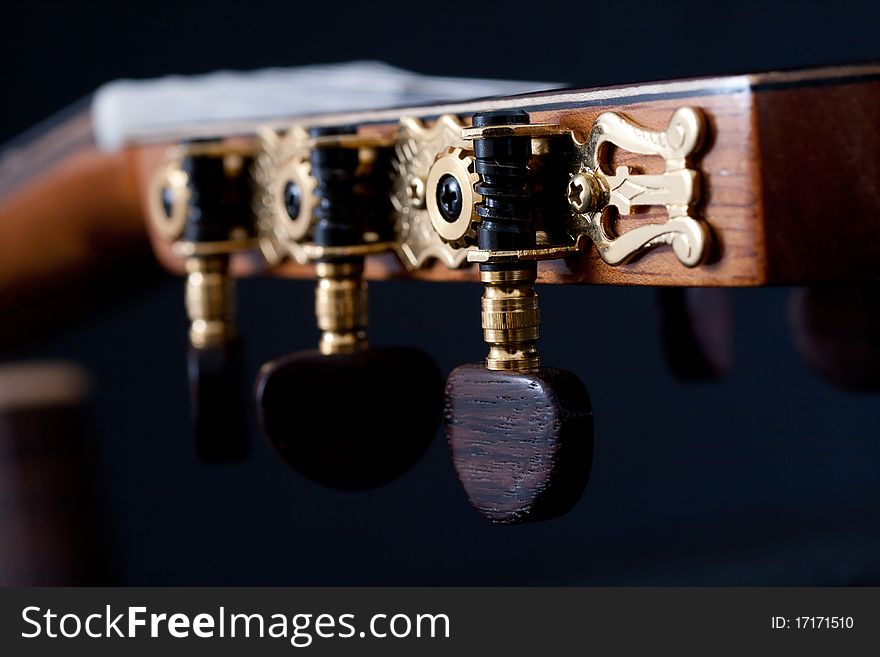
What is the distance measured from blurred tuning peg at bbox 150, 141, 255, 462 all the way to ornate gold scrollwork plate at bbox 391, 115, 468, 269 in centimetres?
14

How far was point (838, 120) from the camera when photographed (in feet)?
1.52

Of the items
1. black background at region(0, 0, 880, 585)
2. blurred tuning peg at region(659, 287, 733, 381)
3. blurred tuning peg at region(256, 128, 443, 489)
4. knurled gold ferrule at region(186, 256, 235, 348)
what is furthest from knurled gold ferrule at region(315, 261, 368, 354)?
black background at region(0, 0, 880, 585)

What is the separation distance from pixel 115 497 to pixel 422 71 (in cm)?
65

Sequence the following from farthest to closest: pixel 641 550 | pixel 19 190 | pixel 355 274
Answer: pixel 641 550 → pixel 19 190 → pixel 355 274

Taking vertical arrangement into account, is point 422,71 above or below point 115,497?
above

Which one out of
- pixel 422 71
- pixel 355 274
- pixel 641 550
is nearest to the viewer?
pixel 355 274

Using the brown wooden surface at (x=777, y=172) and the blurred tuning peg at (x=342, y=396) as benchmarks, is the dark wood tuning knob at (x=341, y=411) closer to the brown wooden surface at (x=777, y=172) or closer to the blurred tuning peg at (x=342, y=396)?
the blurred tuning peg at (x=342, y=396)

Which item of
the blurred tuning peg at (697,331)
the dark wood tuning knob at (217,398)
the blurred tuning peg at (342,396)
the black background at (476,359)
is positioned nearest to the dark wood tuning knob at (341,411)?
the blurred tuning peg at (342,396)

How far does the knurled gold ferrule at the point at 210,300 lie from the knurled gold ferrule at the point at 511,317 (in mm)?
276

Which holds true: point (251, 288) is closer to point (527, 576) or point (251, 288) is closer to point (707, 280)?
point (527, 576)

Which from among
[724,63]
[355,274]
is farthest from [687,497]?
[355,274]

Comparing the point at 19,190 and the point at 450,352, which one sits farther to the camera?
the point at 450,352

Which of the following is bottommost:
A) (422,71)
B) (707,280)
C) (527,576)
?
(527,576)

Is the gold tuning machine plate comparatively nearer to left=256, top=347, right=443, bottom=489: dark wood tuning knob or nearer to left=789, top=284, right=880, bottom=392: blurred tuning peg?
left=256, top=347, right=443, bottom=489: dark wood tuning knob
